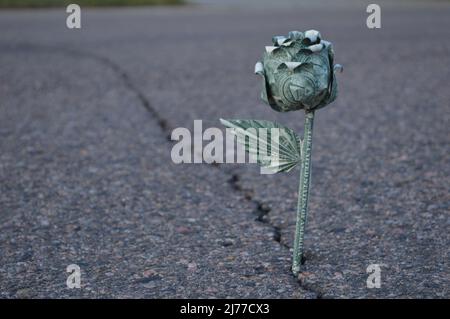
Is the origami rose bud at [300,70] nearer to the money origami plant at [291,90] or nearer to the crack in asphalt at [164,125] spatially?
the money origami plant at [291,90]

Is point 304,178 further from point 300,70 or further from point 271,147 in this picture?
point 300,70

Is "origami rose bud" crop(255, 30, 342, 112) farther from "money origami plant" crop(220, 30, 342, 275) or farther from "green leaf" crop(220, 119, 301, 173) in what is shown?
"green leaf" crop(220, 119, 301, 173)

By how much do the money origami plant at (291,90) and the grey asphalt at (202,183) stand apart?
442 millimetres

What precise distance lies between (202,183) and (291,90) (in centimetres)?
140

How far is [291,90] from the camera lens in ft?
6.57

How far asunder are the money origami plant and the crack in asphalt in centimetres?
44

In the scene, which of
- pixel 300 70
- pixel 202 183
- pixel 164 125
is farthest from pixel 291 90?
pixel 164 125

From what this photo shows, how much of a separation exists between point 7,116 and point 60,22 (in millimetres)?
4271

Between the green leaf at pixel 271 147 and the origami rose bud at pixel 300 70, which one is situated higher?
the origami rose bud at pixel 300 70

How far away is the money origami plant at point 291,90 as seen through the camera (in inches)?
78.6

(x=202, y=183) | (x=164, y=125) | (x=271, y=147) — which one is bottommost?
(x=202, y=183)

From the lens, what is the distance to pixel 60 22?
8.48 meters

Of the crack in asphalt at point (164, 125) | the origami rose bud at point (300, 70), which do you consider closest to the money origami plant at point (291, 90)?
the origami rose bud at point (300, 70)

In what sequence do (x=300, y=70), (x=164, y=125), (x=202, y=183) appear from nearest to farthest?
1. (x=300, y=70)
2. (x=202, y=183)
3. (x=164, y=125)
